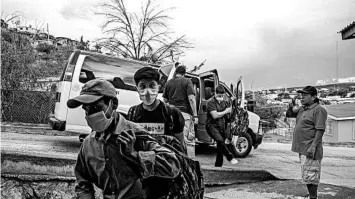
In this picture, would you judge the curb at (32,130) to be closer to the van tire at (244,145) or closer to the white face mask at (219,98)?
the van tire at (244,145)

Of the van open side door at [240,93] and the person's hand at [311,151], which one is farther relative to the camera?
the van open side door at [240,93]

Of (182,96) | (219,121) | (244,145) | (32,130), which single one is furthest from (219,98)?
(32,130)

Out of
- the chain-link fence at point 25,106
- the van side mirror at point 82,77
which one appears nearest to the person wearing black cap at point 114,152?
the van side mirror at point 82,77

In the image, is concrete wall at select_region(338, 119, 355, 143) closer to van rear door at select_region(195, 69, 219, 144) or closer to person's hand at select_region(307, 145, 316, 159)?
van rear door at select_region(195, 69, 219, 144)

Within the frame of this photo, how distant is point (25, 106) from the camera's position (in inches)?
549

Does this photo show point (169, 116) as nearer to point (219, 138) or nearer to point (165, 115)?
point (165, 115)

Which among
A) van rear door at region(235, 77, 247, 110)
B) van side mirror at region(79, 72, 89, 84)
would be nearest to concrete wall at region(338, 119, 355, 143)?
van rear door at region(235, 77, 247, 110)

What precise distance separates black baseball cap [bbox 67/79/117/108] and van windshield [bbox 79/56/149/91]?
6126 mm

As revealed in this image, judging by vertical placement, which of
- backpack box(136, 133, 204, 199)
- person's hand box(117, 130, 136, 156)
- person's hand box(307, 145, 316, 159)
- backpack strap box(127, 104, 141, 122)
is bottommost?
person's hand box(307, 145, 316, 159)

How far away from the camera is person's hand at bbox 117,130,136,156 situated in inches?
67.2

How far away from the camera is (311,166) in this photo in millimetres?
4828

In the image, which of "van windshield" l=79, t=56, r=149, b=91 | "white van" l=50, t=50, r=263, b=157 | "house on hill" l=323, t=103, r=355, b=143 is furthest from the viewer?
"house on hill" l=323, t=103, r=355, b=143

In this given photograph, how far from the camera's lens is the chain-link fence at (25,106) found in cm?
1367

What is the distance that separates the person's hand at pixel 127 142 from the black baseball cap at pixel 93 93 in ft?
0.72
